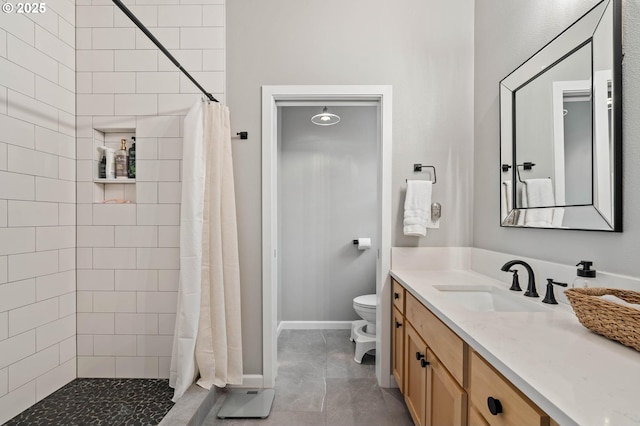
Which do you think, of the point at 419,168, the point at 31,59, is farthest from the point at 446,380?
the point at 31,59

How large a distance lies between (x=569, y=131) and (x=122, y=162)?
248 centimetres

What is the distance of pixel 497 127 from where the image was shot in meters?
1.81

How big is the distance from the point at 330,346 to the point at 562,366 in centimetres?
223

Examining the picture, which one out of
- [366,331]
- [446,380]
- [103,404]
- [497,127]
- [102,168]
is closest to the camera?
[446,380]

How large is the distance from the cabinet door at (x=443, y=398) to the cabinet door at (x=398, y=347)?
469 millimetres

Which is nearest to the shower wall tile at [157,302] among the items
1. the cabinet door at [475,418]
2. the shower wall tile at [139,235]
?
the shower wall tile at [139,235]

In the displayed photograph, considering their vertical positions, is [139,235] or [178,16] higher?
[178,16]

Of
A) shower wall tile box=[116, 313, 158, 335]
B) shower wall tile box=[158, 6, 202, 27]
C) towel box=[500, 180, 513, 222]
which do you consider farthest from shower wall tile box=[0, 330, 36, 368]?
towel box=[500, 180, 513, 222]

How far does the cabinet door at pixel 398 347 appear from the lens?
180cm

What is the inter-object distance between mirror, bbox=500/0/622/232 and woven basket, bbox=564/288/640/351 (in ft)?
0.83

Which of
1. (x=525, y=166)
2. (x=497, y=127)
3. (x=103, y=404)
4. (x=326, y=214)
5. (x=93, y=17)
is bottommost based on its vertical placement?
(x=103, y=404)

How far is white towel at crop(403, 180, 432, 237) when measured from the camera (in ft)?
6.42

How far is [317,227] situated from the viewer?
319cm

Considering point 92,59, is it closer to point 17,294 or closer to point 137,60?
point 137,60
